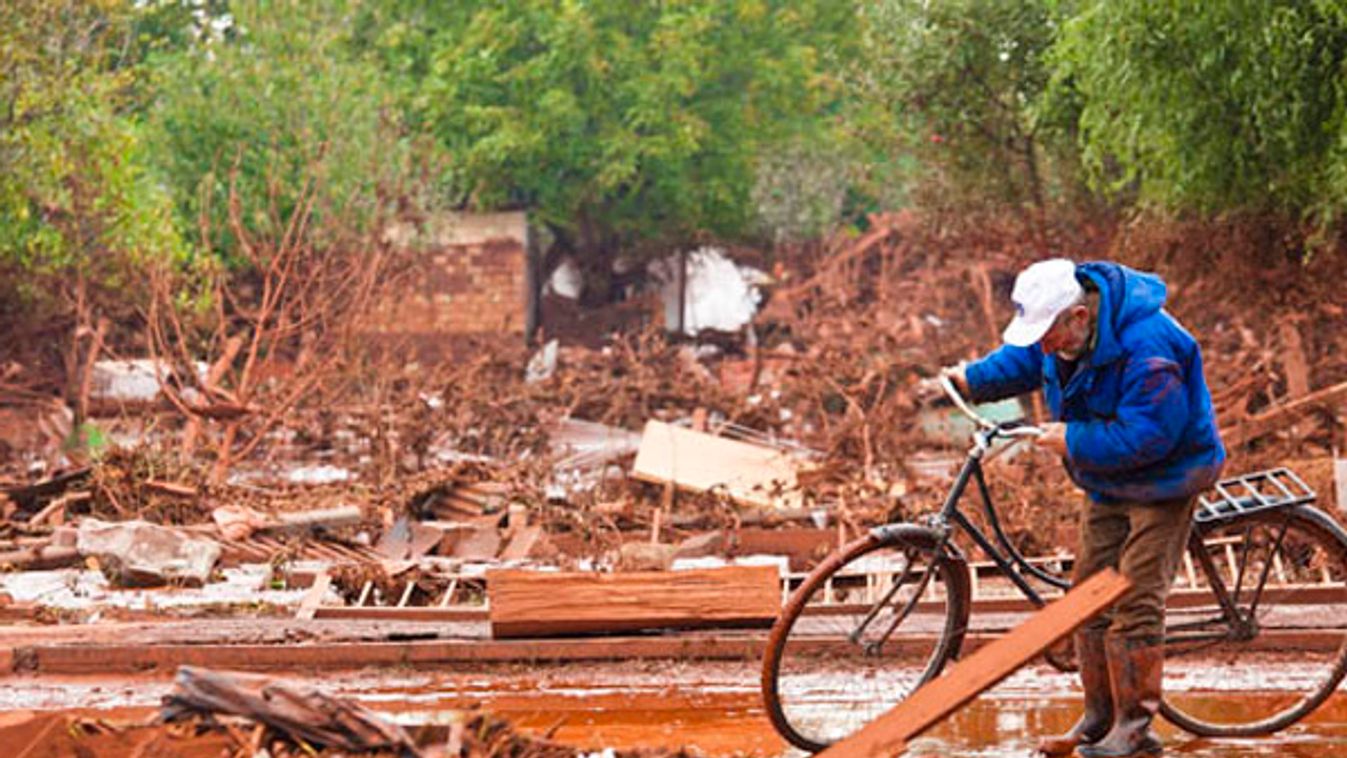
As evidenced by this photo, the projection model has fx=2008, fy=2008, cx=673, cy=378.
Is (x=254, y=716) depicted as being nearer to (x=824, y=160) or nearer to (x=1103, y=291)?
(x=1103, y=291)

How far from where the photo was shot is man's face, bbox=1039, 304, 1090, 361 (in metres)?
6.72

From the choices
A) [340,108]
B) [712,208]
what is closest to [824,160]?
[712,208]

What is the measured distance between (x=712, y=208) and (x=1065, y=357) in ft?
136

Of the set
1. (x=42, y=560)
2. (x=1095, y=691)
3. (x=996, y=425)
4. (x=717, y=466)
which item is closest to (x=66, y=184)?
(x=717, y=466)

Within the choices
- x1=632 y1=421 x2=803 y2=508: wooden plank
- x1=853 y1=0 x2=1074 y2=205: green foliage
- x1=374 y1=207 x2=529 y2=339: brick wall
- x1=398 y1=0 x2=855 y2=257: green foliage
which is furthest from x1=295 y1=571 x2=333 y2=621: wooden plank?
x1=374 y1=207 x2=529 y2=339: brick wall

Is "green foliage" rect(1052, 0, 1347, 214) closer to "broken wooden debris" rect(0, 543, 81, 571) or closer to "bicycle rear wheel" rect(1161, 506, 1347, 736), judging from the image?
"bicycle rear wheel" rect(1161, 506, 1347, 736)

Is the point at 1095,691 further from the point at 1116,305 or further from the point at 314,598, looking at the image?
the point at 314,598

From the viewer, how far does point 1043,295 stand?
6.69m

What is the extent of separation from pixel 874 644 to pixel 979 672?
1.55 meters

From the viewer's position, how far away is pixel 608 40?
46.9 meters

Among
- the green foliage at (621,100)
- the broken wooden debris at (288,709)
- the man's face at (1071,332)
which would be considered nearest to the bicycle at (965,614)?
the man's face at (1071,332)

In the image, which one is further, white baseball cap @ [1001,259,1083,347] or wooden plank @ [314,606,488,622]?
wooden plank @ [314,606,488,622]

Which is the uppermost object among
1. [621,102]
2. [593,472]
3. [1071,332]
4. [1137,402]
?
[621,102]

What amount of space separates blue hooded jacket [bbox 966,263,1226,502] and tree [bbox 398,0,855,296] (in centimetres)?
3796
